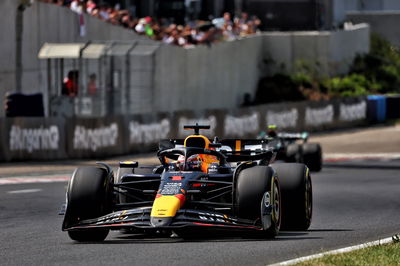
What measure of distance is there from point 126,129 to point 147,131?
1.22 m

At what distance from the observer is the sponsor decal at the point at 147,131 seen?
2964 centimetres

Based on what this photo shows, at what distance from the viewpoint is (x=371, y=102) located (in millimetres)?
44219

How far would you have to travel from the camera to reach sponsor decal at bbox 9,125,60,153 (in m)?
25.6

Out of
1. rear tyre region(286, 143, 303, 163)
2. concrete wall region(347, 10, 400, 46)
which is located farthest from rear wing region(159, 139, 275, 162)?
concrete wall region(347, 10, 400, 46)

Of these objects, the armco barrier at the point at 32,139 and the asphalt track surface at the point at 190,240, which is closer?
the asphalt track surface at the point at 190,240

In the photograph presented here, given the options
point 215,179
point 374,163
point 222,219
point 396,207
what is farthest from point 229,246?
point 374,163

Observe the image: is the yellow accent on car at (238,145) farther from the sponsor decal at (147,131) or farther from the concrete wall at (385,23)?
the concrete wall at (385,23)

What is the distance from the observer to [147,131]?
100.0 feet

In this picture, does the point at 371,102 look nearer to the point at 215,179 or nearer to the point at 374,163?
the point at 374,163

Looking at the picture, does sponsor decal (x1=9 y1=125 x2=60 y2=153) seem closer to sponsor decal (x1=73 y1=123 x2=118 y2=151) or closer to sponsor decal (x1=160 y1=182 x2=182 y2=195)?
sponsor decal (x1=73 y1=123 x2=118 y2=151)

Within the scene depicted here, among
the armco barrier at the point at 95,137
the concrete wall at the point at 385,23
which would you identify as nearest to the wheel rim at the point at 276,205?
the armco barrier at the point at 95,137

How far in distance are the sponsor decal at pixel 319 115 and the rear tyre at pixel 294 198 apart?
27368 mm

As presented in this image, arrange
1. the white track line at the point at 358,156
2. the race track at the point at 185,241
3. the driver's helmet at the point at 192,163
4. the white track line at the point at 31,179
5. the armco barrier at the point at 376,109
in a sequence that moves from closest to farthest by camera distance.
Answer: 1. the race track at the point at 185,241
2. the driver's helmet at the point at 192,163
3. the white track line at the point at 31,179
4. the white track line at the point at 358,156
5. the armco barrier at the point at 376,109

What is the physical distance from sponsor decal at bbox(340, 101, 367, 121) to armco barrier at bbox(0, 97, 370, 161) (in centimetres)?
137
